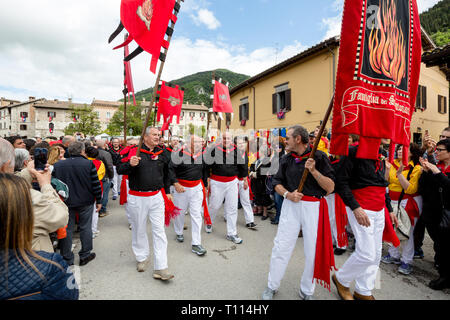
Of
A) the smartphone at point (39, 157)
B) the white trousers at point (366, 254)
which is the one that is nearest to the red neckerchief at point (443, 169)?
the white trousers at point (366, 254)

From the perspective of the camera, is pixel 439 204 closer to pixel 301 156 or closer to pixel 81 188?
pixel 301 156

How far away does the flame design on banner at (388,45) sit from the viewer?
2270 mm

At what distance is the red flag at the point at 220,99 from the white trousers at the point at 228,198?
2.23m

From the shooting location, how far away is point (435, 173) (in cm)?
305

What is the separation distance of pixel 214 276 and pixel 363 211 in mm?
2118

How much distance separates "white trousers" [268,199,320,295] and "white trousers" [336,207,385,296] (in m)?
0.42

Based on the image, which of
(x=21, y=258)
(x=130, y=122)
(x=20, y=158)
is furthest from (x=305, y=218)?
(x=130, y=122)

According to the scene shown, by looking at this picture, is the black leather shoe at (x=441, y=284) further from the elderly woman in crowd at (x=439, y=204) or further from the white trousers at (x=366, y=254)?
the white trousers at (x=366, y=254)

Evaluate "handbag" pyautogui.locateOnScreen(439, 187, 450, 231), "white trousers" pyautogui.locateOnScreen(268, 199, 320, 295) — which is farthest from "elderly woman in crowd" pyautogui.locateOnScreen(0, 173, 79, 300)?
"handbag" pyautogui.locateOnScreen(439, 187, 450, 231)

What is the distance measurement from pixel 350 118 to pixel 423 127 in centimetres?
1423

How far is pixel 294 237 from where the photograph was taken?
290cm

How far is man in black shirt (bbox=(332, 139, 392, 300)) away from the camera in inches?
107
